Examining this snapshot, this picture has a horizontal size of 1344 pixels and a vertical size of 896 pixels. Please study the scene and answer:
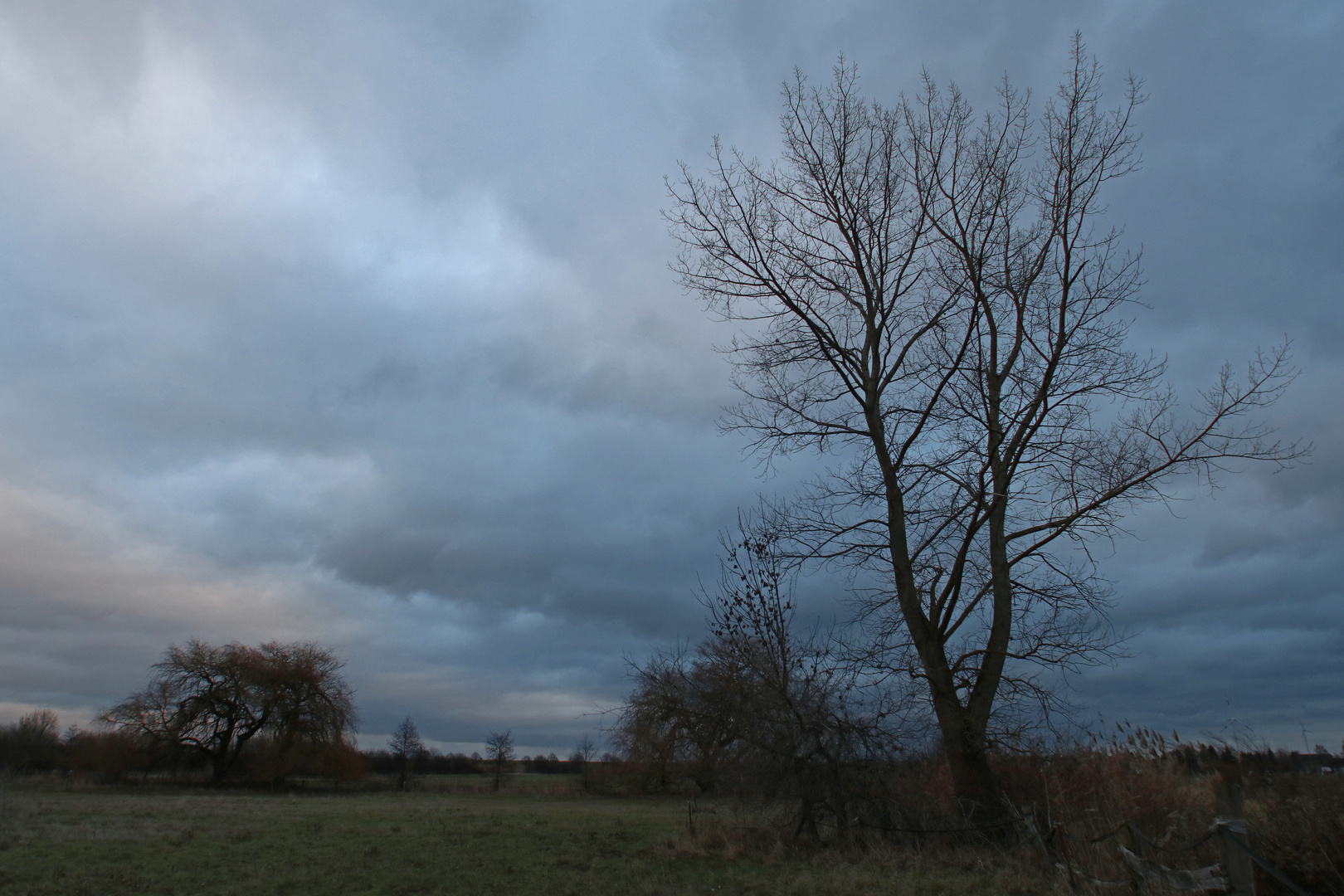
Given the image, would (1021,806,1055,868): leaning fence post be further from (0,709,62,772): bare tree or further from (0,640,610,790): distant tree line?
(0,709,62,772): bare tree

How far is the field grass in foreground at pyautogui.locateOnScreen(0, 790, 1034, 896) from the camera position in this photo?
9922mm

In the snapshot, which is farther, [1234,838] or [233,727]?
[233,727]

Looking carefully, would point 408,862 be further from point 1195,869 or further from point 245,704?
point 245,704

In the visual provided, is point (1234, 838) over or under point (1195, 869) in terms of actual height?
over

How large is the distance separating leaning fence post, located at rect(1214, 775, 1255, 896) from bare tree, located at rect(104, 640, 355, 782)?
47.8 m

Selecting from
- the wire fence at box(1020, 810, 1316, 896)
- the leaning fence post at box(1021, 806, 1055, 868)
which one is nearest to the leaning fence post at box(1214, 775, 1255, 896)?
the wire fence at box(1020, 810, 1316, 896)

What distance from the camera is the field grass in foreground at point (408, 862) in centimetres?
992

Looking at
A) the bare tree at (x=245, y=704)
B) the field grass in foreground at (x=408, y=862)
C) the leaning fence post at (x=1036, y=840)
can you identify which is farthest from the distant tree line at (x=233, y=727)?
the leaning fence post at (x=1036, y=840)

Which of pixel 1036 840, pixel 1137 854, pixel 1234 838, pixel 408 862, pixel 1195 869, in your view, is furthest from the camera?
pixel 408 862

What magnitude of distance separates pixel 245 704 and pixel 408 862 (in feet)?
130

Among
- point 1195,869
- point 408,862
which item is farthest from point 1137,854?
point 408,862

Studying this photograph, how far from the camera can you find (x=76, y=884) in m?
9.98

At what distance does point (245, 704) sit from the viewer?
45156 mm

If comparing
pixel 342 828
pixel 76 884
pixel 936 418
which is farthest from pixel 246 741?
pixel 936 418
